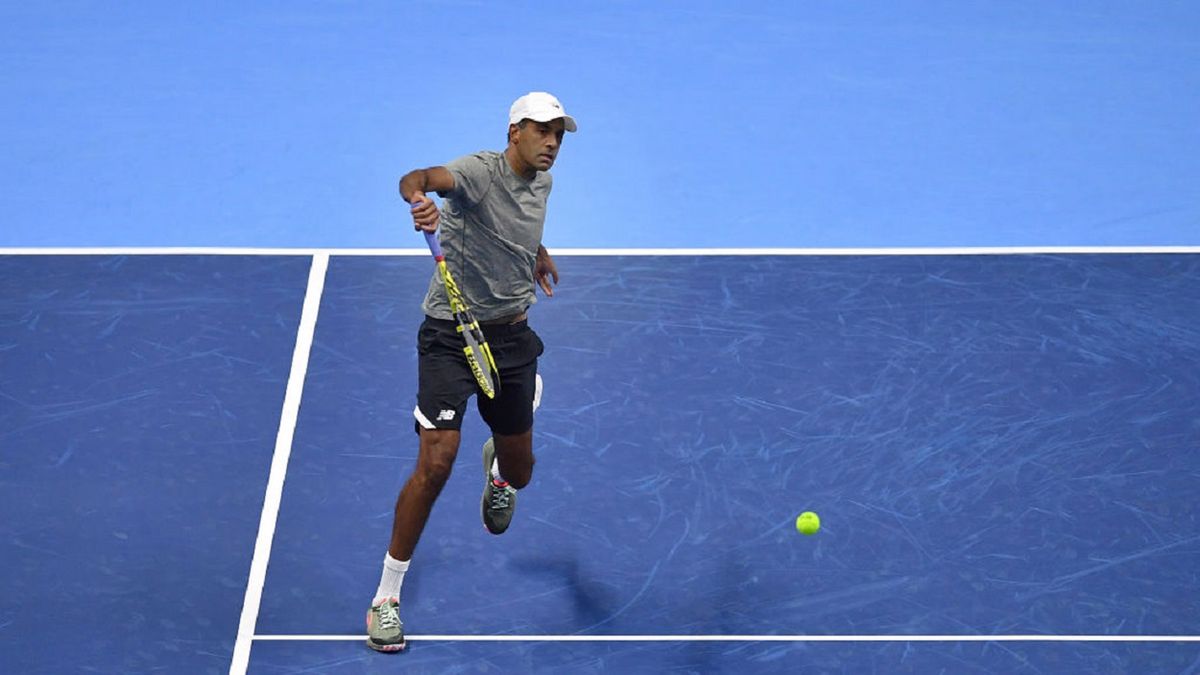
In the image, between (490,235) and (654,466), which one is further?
(654,466)

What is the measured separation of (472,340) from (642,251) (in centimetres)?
334

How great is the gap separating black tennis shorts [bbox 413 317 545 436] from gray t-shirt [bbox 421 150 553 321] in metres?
0.10

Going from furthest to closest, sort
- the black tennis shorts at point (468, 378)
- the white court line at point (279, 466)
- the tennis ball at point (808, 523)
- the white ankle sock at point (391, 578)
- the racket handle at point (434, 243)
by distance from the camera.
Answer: the tennis ball at point (808, 523), the white court line at point (279, 466), the white ankle sock at point (391, 578), the black tennis shorts at point (468, 378), the racket handle at point (434, 243)

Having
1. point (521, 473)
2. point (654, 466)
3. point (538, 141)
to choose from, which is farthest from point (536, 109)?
point (654, 466)

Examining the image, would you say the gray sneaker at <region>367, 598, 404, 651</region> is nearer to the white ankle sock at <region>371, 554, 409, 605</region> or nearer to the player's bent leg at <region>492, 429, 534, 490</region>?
the white ankle sock at <region>371, 554, 409, 605</region>

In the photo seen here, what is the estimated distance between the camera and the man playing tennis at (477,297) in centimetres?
716

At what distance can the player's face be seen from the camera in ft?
23.4

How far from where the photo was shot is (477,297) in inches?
291

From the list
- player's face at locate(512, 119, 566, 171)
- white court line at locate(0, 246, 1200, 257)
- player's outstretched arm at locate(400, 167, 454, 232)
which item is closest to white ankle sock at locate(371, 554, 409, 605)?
player's outstretched arm at locate(400, 167, 454, 232)

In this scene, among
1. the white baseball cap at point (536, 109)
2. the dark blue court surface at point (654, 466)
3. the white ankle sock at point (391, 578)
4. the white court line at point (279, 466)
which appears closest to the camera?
the white baseball cap at point (536, 109)

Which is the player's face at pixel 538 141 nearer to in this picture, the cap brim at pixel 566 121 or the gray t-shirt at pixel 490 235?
the cap brim at pixel 566 121

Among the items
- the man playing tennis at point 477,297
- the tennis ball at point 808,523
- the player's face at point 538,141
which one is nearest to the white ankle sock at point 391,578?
the man playing tennis at point 477,297

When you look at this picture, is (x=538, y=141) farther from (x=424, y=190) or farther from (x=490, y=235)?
(x=424, y=190)

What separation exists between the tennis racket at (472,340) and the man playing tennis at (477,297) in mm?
68
